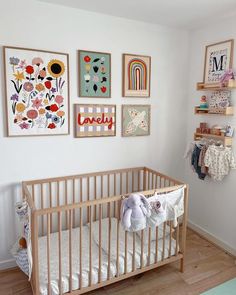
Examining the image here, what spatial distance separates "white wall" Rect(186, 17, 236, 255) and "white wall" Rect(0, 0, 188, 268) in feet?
0.41

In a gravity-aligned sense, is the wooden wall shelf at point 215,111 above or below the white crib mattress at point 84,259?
above

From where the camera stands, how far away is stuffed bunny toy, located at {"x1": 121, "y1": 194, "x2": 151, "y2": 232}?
2.00 metres

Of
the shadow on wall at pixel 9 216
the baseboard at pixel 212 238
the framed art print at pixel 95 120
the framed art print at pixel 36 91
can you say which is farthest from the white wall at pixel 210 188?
the shadow on wall at pixel 9 216

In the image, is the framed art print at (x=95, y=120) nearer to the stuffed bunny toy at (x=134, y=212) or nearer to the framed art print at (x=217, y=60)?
the stuffed bunny toy at (x=134, y=212)

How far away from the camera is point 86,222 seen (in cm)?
283

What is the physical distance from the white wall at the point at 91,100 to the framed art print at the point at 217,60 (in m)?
0.34

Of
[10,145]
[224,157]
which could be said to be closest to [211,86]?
[224,157]

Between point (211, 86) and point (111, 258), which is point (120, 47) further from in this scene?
point (111, 258)

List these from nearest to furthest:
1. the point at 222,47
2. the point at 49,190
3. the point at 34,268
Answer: the point at 34,268
the point at 49,190
the point at 222,47

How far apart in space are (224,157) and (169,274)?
128cm

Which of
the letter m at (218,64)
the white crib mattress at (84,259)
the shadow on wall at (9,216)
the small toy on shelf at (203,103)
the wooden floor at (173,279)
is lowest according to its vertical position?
the wooden floor at (173,279)

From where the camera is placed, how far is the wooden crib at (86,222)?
190cm

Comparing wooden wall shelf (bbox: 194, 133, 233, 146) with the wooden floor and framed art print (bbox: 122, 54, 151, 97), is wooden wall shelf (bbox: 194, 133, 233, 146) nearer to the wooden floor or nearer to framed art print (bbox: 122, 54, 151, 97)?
framed art print (bbox: 122, 54, 151, 97)

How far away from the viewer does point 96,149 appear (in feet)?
9.22
